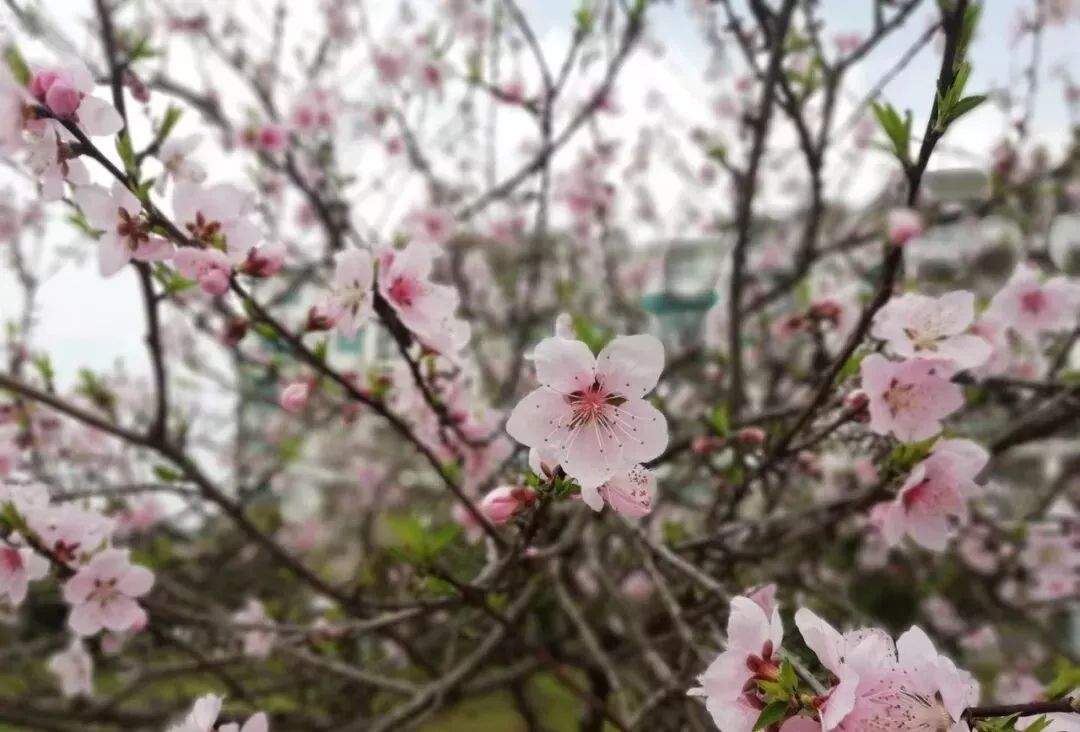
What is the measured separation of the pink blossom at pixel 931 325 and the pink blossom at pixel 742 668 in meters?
0.72

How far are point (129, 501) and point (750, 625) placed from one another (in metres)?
4.07

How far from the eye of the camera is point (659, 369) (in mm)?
1065

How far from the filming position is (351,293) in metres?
1.47

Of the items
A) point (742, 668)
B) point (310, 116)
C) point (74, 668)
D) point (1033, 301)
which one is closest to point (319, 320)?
point (742, 668)

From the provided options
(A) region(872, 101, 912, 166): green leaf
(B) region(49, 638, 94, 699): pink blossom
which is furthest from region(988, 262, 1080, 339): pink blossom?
(B) region(49, 638, 94, 699): pink blossom

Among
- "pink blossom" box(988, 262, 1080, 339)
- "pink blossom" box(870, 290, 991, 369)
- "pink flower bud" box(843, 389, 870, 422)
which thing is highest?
"pink blossom" box(988, 262, 1080, 339)

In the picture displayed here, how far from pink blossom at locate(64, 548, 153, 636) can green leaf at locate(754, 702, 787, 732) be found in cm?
130

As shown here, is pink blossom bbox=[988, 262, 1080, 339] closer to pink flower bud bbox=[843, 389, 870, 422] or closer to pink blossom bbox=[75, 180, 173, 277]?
pink flower bud bbox=[843, 389, 870, 422]

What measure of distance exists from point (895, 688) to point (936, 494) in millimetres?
747

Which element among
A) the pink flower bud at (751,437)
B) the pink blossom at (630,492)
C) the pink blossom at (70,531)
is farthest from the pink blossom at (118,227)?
the pink flower bud at (751,437)

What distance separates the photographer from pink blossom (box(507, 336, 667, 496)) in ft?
3.49

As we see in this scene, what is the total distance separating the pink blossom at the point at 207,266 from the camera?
137 cm

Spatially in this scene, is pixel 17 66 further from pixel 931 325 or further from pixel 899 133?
pixel 931 325

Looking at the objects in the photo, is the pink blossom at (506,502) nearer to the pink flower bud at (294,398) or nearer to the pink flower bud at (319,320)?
the pink flower bud at (319,320)
